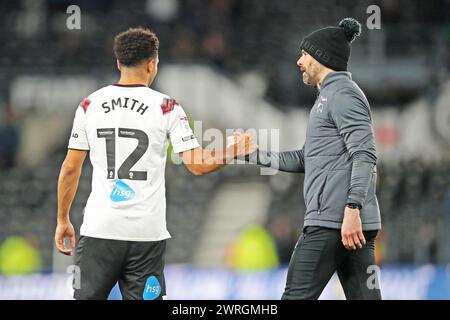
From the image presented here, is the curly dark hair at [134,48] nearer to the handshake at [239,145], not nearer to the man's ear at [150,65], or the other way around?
the man's ear at [150,65]

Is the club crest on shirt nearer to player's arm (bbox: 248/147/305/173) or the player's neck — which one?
player's arm (bbox: 248/147/305/173)

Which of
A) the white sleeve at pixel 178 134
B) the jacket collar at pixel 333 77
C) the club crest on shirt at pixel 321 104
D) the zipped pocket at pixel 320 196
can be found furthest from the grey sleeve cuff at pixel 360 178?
the white sleeve at pixel 178 134

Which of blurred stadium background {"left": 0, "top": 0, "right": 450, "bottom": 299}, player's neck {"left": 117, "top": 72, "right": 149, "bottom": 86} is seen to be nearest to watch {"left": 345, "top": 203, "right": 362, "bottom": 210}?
player's neck {"left": 117, "top": 72, "right": 149, "bottom": 86}

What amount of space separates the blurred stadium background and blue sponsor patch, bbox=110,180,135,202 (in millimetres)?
6373

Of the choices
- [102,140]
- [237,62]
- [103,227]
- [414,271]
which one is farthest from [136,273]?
[237,62]

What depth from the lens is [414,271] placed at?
11797mm

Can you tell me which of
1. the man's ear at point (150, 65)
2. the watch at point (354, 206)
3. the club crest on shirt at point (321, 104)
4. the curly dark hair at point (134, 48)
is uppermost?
the curly dark hair at point (134, 48)

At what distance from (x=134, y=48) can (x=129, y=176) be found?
26.3 inches

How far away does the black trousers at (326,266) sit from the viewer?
529cm

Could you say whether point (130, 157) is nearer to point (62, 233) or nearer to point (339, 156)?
point (62, 233)

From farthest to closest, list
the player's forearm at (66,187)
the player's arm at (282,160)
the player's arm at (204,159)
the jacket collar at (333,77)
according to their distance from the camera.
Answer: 1. the player's arm at (282,160)
2. the jacket collar at (333,77)
3. the player's forearm at (66,187)
4. the player's arm at (204,159)

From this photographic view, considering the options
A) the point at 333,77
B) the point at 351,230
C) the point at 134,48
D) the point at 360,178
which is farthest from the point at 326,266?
the point at 134,48

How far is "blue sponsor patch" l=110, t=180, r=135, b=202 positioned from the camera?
5.15 m

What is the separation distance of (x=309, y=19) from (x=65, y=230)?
440 inches
